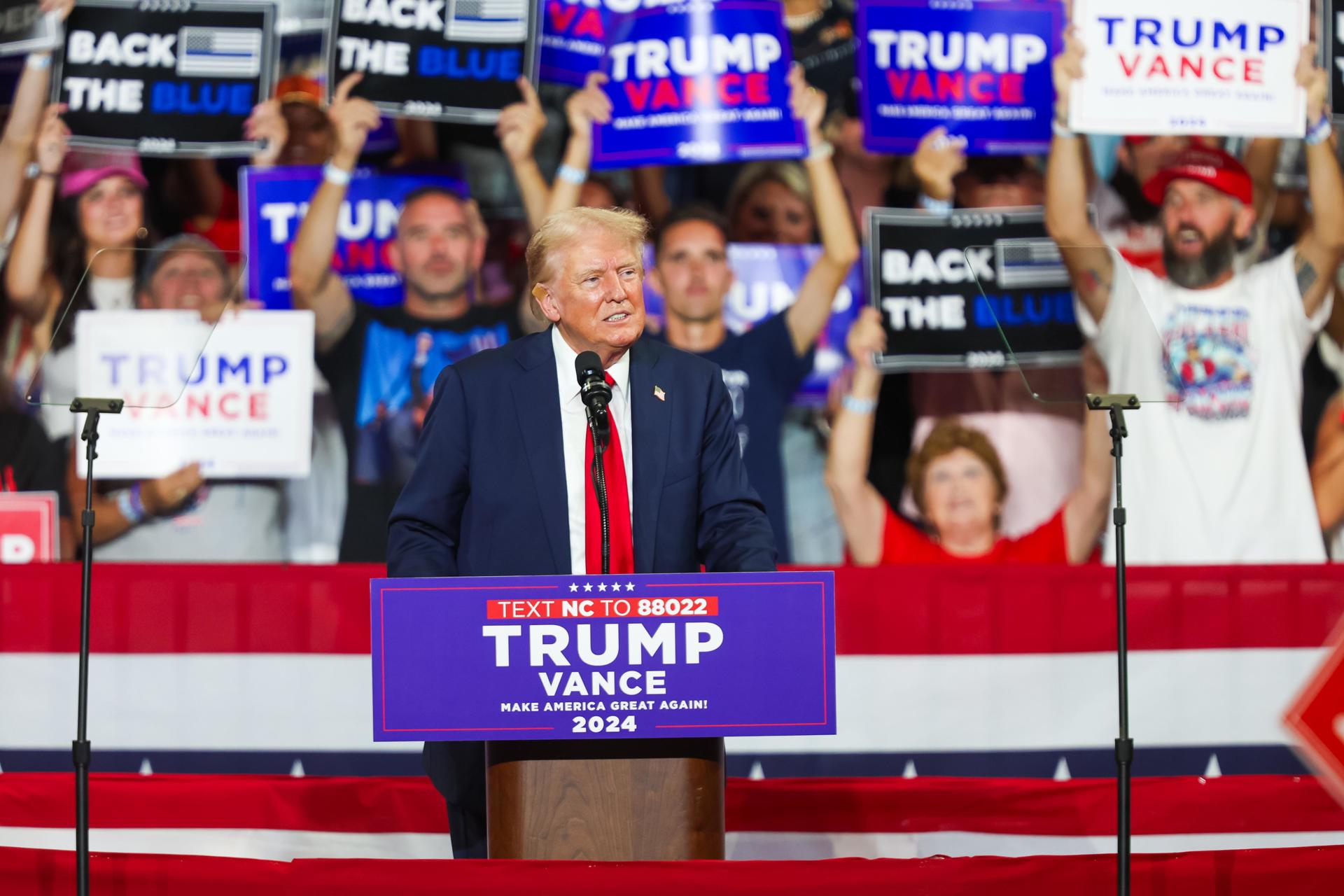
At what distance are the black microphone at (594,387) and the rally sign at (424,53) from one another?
3033mm

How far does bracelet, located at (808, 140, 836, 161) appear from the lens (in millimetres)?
4855

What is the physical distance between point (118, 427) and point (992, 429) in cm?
290

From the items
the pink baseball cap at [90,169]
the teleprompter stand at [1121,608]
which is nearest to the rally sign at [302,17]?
the pink baseball cap at [90,169]

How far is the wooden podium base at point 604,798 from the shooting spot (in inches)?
81.6

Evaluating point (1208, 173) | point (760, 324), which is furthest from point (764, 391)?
point (1208, 173)

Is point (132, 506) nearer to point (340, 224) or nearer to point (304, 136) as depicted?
point (340, 224)

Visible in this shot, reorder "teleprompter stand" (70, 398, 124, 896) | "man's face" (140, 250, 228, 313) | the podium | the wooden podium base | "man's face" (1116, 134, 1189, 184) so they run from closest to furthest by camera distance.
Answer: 1. the podium
2. the wooden podium base
3. "teleprompter stand" (70, 398, 124, 896)
4. "man's face" (140, 250, 228, 313)
5. "man's face" (1116, 134, 1189, 184)

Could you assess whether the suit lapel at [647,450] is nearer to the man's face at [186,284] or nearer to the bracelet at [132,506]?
the man's face at [186,284]

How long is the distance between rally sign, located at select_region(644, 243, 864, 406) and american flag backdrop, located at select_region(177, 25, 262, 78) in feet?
4.86

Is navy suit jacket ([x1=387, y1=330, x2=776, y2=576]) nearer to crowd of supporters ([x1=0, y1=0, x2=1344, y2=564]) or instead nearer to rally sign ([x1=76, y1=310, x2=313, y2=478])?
crowd of supporters ([x1=0, y1=0, x2=1344, y2=564])

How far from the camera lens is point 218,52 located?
488 centimetres

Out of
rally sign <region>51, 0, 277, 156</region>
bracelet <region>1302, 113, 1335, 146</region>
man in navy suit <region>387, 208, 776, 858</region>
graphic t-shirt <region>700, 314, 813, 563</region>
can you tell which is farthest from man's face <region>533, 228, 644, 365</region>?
bracelet <region>1302, 113, 1335, 146</region>

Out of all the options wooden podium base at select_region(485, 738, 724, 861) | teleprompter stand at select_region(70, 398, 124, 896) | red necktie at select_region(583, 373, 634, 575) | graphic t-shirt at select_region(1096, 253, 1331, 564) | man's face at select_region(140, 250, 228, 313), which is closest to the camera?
wooden podium base at select_region(485, 738, 724, 861)

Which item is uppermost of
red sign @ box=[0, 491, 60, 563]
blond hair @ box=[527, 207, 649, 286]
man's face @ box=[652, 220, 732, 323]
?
man's face @ box=[652, 220, 732, 323]
